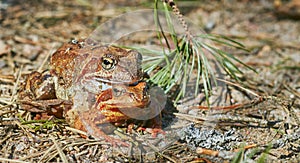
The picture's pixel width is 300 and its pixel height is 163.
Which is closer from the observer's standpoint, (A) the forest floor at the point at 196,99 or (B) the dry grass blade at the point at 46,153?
(B) the dry grass blade at the point at 46,153

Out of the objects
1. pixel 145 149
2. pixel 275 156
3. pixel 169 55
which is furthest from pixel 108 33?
pixel 275 156

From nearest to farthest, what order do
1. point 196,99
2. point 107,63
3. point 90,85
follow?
point 107,63, point 90,85, point 196,99

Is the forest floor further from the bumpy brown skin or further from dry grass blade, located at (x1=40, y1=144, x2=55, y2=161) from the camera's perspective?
the bumpy brown skin

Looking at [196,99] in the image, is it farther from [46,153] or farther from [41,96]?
[46,153]

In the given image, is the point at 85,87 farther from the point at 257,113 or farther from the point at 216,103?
the point at 257,113

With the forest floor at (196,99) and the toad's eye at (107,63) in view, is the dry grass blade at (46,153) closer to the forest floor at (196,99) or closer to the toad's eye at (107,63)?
the forest floor at (196,99)

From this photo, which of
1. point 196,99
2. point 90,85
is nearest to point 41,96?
point 90,85

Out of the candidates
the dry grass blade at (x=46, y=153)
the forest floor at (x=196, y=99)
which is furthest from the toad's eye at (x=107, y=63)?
the dry grass blade at (x=46, y=153)

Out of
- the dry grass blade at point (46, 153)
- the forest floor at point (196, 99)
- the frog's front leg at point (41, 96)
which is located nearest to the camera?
the dry grass blade at point (46, 153)

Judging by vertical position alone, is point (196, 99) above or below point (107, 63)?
below
